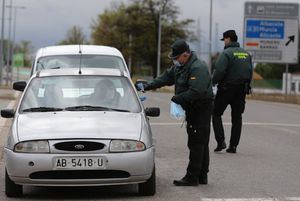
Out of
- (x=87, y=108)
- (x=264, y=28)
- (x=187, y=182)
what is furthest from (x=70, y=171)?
(x=264, y=28)

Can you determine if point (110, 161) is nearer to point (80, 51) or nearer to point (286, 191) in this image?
point (286, 191)

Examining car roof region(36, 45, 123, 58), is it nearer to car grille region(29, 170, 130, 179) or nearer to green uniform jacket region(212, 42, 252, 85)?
green uniform jacket region(212, 42, 252, 85)

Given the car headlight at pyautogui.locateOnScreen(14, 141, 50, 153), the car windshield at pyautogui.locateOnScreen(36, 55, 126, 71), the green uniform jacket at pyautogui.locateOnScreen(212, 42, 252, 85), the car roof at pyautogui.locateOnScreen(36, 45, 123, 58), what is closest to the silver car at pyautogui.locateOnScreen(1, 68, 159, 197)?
the car headlight at pyautogui.locateOnScreen(14, 141, 50, 153)

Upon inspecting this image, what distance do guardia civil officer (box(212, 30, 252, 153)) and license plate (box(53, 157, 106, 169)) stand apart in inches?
179

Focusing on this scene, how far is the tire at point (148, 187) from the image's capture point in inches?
290

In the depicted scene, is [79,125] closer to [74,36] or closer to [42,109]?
[42,109]

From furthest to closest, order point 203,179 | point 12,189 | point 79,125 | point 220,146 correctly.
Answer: point 220,146
point 203,179
point 12,189
point 79,125

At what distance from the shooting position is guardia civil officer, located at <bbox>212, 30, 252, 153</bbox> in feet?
36.3

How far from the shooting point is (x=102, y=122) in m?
7.27

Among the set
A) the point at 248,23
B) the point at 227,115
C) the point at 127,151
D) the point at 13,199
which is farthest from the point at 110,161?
the point at 248,23

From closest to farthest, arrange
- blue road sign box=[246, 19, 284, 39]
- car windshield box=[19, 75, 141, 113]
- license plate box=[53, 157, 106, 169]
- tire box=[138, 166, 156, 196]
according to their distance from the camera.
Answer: license plate box=[53, 157, 106, 169]
tire box=[138, 166, 156, 196]
car windshield box=[19, 75, 141, 113]
blue road sign box=[246, 19, 284, 39]

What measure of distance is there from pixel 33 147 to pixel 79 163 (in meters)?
0.51

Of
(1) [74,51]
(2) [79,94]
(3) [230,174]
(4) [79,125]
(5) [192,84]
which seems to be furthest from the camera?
(1) [74,51]

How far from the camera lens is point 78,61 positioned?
1221 centimetres
